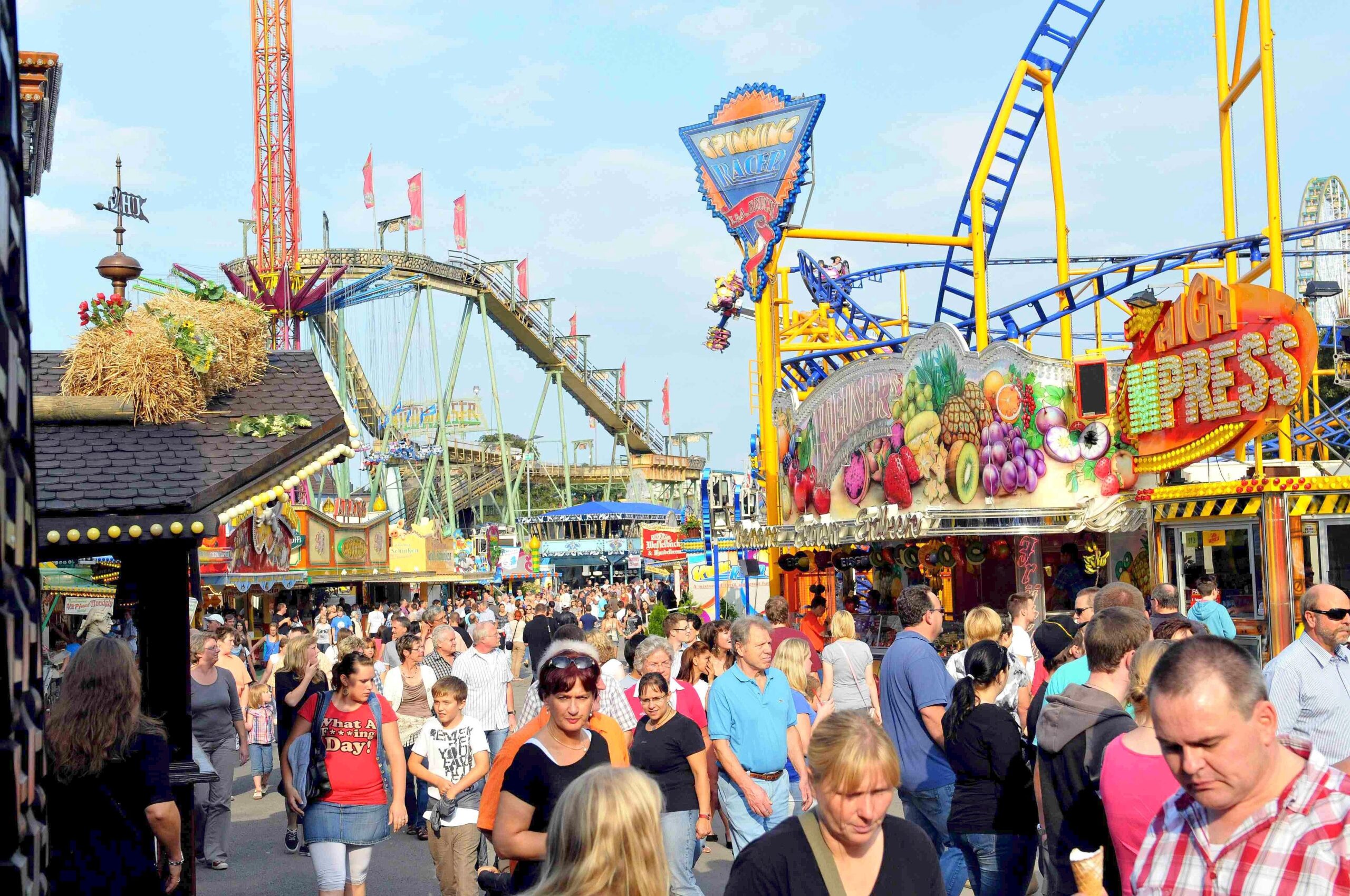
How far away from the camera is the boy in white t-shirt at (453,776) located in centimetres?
661

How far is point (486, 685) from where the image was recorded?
895 cm

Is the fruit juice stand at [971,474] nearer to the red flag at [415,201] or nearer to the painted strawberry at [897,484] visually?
the painted strawberry at [897,484]

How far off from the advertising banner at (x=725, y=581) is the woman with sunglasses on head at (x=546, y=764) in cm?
2235

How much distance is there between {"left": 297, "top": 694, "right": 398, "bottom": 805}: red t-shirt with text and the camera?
6.23 metres

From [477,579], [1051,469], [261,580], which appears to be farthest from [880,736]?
[477,579]

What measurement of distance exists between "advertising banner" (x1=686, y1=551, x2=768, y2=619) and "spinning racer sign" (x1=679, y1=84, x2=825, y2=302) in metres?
6.69

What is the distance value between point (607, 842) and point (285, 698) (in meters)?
5.54

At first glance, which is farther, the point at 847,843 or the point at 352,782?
the point at 352,782

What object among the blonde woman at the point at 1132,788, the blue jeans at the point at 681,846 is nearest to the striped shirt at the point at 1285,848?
the blonde woman at the point at 1132,788

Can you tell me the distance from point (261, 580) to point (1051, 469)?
59.7ft

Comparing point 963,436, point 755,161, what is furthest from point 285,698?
point 755,161

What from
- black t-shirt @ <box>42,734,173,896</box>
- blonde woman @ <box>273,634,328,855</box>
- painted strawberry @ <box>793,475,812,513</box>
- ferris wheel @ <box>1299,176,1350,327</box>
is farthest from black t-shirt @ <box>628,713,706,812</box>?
ferris wheel @ <box>1299,176,1350,327</box>

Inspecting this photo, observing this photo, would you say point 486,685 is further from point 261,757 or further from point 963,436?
point 963,436

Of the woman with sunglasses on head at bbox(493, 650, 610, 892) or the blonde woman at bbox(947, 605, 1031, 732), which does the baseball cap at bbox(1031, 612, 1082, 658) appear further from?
the woman with sunglasses on head at bbox(493, 650, 610, 892)
